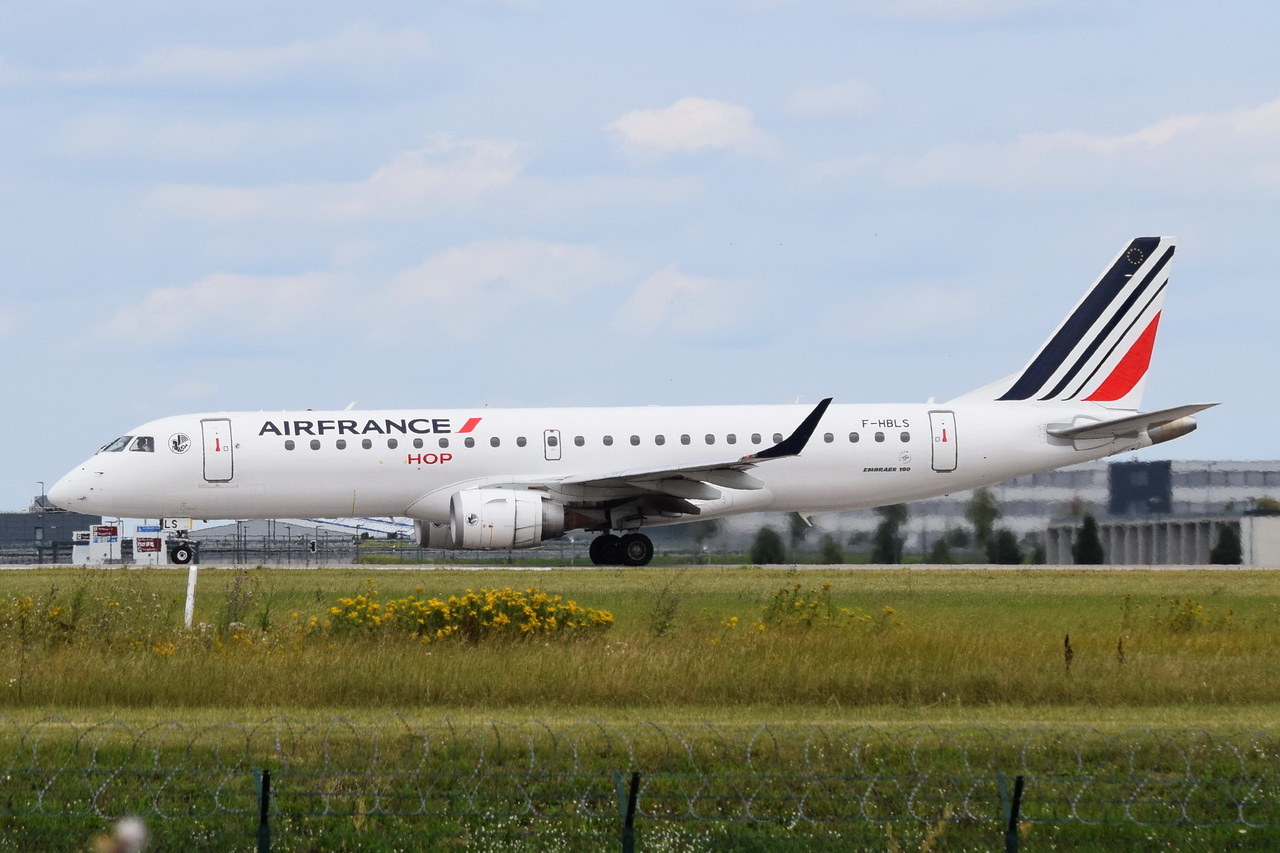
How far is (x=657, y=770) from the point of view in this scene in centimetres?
1288

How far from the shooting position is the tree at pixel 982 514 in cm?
3706

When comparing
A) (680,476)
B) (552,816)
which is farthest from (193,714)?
(680,476)

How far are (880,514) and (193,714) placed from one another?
24246 millimetres

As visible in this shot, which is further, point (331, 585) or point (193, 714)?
point (331, 585)

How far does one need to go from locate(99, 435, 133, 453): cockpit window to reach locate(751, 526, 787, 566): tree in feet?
45.9

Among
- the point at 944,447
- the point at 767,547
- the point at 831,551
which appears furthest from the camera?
the point at 831,551

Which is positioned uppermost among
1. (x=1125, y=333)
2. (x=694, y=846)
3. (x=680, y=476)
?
(x=1125, y=333)

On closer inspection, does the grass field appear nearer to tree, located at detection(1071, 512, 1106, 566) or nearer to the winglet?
the winglet

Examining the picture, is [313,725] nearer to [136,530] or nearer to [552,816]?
[552,816]

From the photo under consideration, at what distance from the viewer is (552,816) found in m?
12.1

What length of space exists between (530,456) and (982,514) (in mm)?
10697

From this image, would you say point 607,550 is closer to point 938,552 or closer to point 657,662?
point 938,552

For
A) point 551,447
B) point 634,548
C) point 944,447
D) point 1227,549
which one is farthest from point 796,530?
point 1227,549

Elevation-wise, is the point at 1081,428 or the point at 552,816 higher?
the point at 1081,428
